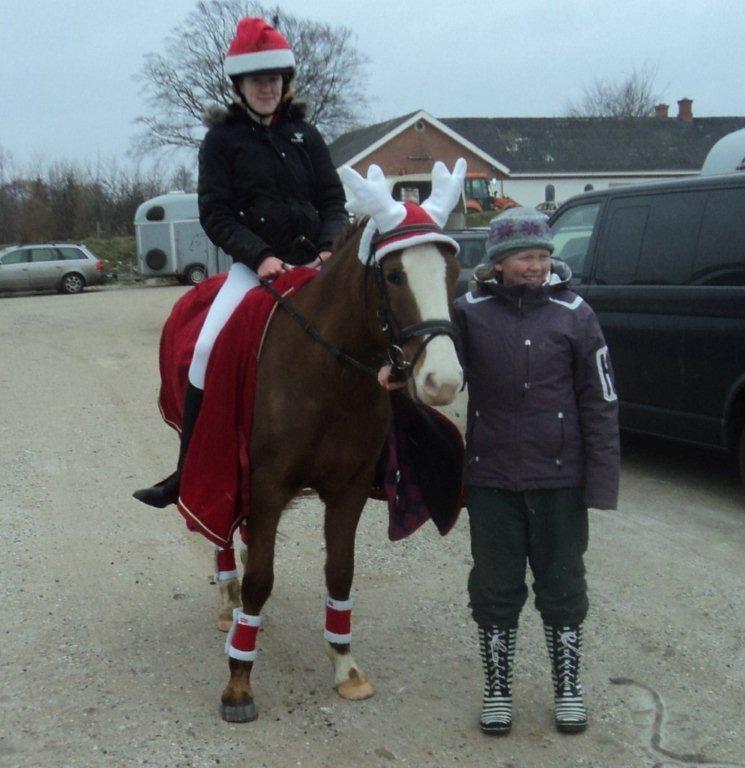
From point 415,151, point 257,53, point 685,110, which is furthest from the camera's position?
point 685,110

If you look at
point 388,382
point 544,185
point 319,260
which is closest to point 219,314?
point 319,260

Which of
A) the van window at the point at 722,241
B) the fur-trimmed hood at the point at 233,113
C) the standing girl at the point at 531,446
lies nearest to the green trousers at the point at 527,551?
the standing girl at the point at 531,446

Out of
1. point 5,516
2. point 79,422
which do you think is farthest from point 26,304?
point 5,516

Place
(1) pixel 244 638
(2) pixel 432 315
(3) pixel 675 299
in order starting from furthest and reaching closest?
(3) pixel 675 299 → (1) pixel 244 638 → (2) pixel 432 315

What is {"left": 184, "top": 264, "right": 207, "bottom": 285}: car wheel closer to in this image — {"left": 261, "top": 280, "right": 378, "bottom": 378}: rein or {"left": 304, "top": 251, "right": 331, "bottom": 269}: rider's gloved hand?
{"left": 304, "top": 251, "right": 331, "bottom": 269}: rider's gloved hand

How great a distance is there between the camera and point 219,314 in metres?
4.05

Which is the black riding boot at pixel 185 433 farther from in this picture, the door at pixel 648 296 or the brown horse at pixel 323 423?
the door at pixel 648 296

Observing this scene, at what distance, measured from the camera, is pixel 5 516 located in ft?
21.2

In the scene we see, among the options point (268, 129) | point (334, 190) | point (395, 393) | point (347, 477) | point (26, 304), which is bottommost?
point (26, 304)

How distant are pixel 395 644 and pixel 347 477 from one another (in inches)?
43.1

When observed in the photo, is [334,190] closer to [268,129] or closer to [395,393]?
[268,129]

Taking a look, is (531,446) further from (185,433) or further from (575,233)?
(575,233)

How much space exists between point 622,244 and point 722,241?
1001mm

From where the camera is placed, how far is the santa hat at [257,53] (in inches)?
159
